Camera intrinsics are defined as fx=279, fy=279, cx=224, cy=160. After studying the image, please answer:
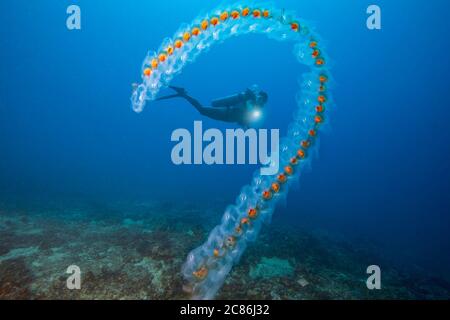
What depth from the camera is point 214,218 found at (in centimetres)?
1233

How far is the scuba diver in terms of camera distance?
8.64 metres

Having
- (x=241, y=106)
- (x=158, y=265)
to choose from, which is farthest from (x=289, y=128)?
(x=158, y=265)

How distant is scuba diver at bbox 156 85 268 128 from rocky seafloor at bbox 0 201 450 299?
12.6 ft

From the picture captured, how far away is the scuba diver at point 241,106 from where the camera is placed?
28.3 feet

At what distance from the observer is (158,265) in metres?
6.30

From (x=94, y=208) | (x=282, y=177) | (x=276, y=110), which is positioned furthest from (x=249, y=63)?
(x=282, y=177)

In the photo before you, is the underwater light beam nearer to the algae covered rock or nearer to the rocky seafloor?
the rocky seafloor

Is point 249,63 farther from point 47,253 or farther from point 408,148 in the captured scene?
point 47,253

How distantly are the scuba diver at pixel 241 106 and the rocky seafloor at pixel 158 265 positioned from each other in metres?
3.84

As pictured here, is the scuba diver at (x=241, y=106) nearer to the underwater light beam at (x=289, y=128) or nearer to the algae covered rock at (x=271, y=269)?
the underwater light beam at (x=289, y=128)

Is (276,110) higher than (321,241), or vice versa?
(276,110)

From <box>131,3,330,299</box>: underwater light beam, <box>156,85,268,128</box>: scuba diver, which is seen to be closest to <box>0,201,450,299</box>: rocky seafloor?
<box>131,3,330,299</box>: underwater light beam

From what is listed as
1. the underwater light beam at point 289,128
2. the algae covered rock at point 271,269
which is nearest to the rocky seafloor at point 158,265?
the algae covered rock at point 271,269
